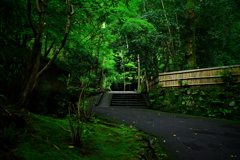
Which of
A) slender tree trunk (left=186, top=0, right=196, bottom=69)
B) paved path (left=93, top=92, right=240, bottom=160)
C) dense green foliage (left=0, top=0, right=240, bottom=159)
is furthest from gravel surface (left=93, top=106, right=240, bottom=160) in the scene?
slender tree trunk (left=186, top=0, right=196, bottom=69)

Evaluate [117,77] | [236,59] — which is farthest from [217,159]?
[117,77]

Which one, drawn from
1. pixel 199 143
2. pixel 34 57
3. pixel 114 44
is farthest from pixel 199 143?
pixel 114 44

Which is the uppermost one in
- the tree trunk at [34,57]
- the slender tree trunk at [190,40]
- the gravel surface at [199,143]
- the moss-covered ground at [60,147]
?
the slender tree trunk at [190,40]

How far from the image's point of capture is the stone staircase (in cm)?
1282

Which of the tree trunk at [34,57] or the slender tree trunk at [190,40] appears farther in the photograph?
the slender tree trunk at [190,40]

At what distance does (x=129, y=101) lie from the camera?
1373cm

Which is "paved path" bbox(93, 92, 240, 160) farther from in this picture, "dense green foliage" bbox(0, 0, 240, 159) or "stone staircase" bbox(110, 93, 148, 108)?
"stone staircase" bbox(110, 93, 148, 108)

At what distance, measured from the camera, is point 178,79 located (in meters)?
10.5

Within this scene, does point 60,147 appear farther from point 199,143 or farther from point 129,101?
point 129,101

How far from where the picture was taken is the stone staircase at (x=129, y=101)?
12.8 metres

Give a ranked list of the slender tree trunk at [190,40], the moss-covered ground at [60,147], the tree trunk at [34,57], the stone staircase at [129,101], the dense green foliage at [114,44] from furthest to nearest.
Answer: the stone staircase at [129,101]
the slender tree trunk at [190,40]
the dense green foliage at [114,44]
the tree trunk at [34,57]
the moss-covered ground at [60,147]

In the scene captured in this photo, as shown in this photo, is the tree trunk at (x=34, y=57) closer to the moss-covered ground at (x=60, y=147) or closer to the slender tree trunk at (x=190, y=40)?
the moss-covered ground at (x=60, y=147)

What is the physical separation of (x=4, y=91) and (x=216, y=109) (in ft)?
33.8

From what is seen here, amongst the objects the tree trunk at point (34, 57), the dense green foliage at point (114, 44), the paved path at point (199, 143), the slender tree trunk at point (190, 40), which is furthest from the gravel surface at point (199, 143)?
the slender tree trunk at point (190, 40)
